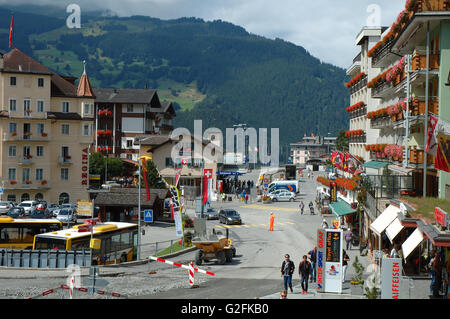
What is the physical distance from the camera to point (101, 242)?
34125mm

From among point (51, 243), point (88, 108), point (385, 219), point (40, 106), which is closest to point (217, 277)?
point (385, 219)

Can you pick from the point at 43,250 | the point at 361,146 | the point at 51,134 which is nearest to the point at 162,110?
the point at 51,134

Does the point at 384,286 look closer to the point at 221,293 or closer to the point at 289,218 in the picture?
the point at 221,293

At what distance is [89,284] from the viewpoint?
2595 cm

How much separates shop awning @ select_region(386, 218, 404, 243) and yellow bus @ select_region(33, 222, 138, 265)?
1475 cm

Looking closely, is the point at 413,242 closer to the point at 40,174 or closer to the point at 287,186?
the point at 40,174

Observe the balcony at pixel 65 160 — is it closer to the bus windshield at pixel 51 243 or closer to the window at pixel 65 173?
the window at pixel 65 173

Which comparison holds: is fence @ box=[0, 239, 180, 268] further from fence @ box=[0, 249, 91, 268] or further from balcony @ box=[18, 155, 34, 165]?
balcony @ box=[18, 155, 34, 165]

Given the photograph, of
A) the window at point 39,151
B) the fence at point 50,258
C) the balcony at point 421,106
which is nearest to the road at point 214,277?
the fence at point 50,258

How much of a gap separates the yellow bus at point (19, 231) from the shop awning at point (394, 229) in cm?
2234

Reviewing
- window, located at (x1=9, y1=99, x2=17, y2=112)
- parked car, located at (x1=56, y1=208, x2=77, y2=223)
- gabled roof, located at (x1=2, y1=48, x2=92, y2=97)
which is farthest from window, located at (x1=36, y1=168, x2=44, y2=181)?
parked car, located at (x1=56, y1=208, x2=77, y2=223)

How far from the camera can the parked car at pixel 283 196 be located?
8188cm

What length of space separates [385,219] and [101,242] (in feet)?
49.1
